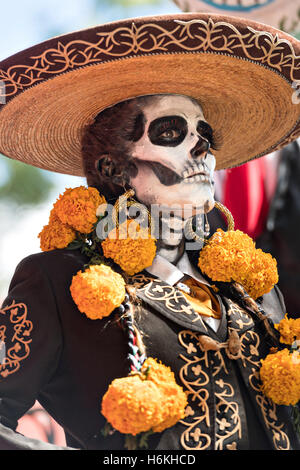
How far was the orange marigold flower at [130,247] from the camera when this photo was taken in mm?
3146

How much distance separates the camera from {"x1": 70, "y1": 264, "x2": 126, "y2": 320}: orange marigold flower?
9.56ft

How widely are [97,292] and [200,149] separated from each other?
87 centimetres

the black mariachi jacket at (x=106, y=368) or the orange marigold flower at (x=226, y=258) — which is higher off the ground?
the orange marigold flower at (x=226, y=258)

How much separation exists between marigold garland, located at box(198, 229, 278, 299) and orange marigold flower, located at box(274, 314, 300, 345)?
237 millimetres

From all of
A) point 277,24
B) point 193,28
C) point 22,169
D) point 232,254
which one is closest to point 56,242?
point 232,254

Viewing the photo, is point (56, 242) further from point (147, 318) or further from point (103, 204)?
point (147, 318)

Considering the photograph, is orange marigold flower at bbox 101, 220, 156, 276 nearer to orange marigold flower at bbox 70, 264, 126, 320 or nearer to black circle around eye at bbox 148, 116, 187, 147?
orange marigold flower at bbox 70, 264, 126, 320

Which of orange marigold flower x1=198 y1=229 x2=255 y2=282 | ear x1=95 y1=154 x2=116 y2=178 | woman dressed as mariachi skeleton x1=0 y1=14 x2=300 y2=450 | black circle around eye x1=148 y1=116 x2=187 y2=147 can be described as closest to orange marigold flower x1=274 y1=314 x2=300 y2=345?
woman dressed as mariachi skeleton x1=0 y1=14 x2=300 y2=450

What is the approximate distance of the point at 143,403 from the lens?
2609 millimetres

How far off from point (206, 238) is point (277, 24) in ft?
6.58

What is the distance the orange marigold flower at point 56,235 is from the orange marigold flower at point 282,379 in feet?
3.50

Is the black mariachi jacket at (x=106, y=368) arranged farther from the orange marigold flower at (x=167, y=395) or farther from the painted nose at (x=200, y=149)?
the painted nose at (x=200, y=149)

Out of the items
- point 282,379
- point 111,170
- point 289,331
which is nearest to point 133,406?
point 282,379

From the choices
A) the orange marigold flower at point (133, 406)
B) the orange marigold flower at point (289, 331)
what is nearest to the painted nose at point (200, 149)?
the orange marigold flower at point (289, 331)
